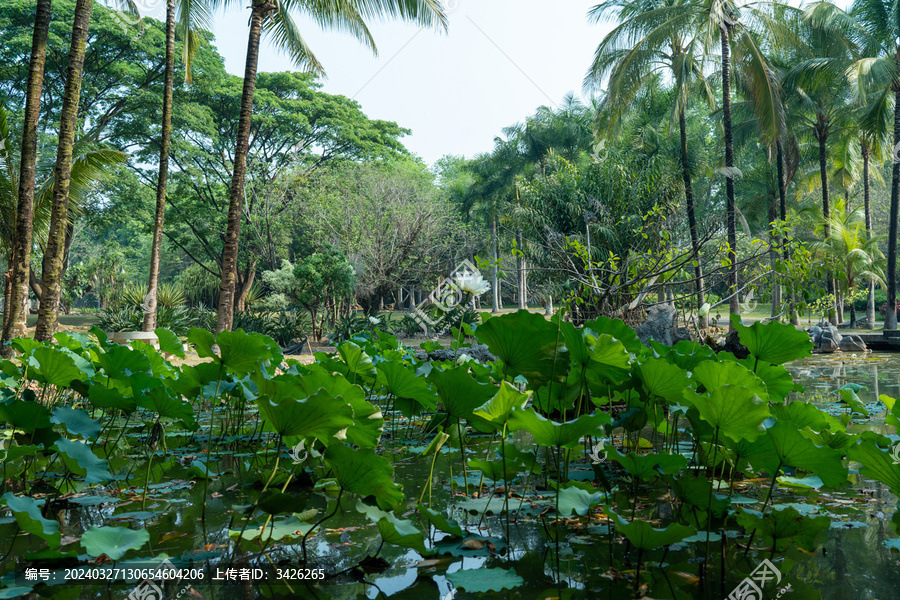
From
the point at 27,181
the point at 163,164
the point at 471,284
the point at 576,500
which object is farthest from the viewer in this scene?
the point at 163,164

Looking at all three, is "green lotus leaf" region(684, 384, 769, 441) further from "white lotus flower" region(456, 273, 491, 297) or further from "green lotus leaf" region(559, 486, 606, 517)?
"white lotus flower" region(456, 273, 491, 297)

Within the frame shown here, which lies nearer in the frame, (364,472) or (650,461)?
(364,472)

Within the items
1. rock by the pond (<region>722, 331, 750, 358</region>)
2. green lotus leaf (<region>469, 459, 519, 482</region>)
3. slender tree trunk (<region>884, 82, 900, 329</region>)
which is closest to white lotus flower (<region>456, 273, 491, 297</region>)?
green lotus leaf (<region>469, 459, 519, 482</region>)

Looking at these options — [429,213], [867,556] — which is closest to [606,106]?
[429,213]

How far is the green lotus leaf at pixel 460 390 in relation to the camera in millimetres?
1684

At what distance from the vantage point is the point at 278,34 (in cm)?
990

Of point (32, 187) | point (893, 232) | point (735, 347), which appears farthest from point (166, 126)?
point (893, 232)

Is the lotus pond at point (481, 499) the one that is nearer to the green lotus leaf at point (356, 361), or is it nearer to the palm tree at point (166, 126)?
the green lotus leaf at point (356, 361)

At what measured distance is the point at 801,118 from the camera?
57.8ft

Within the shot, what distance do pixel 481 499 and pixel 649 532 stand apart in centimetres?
63

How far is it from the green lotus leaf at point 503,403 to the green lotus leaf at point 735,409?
415 mm

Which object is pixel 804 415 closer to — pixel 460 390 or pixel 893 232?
pixel 460 390

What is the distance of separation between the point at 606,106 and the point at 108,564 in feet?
45.2

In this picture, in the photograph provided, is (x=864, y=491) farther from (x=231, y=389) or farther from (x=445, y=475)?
(x=231, y=389)
